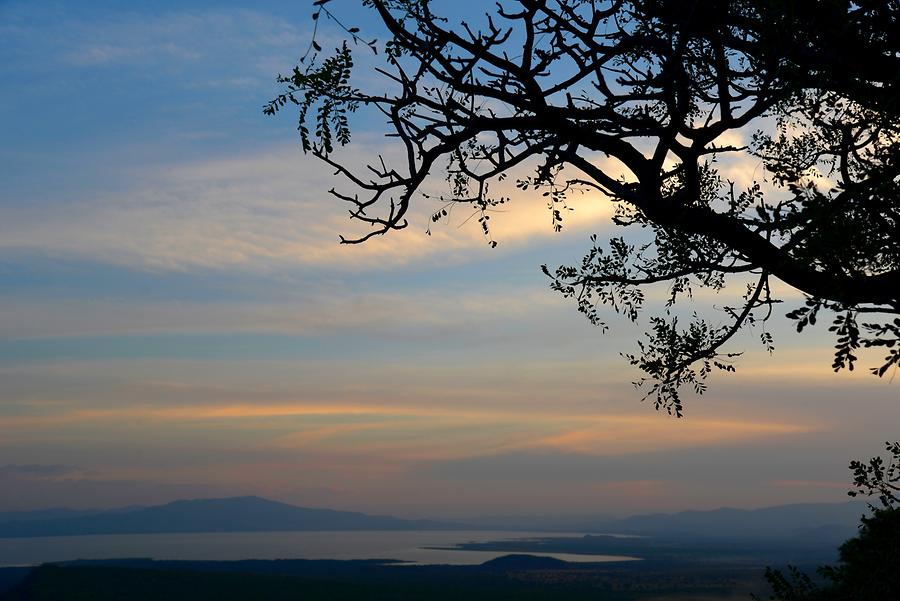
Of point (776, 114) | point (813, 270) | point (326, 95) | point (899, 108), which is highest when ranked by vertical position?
point (776, 114)

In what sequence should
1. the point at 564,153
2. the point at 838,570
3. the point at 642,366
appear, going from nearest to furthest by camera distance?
the point at 564,153 → the point at 642,366 → the point at 838,570

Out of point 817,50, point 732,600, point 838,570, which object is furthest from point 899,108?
point 732,600

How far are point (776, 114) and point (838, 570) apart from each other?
8.06 m

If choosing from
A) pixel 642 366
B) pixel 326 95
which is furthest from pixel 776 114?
pixel 326 95

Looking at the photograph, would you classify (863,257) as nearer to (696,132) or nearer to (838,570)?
(696,132)

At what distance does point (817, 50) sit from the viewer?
1146 centimetres

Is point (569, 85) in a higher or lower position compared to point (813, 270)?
higher

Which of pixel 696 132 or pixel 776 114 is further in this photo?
pixel 776 114

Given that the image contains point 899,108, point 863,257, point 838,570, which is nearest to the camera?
point 899,108

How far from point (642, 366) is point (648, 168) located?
13.1 feet

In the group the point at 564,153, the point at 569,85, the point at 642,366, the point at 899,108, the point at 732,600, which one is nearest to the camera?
the point at 899,108

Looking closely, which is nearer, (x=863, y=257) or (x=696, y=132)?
(x=863, y=257)

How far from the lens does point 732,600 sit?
649ft

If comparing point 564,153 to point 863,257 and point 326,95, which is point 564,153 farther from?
point 863,257
